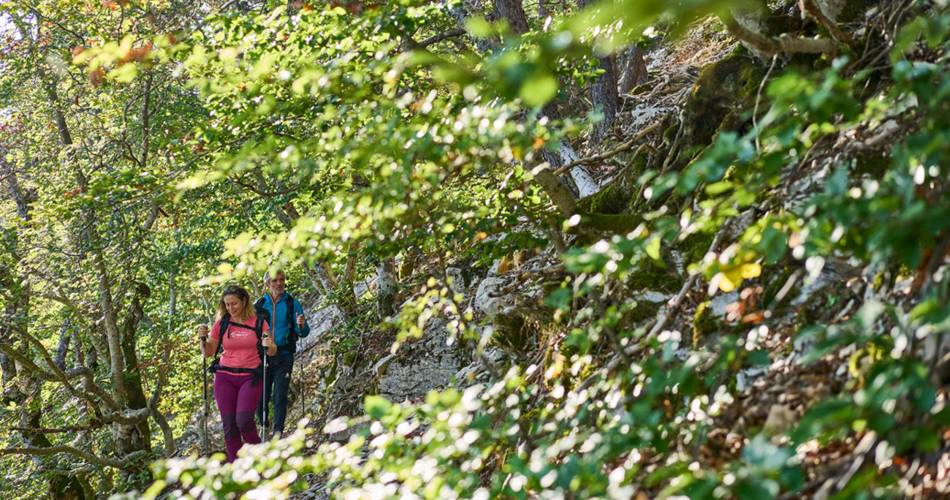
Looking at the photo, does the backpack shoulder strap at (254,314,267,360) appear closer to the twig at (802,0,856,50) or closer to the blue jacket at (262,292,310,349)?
the blue jacket at (262,292,310,349)

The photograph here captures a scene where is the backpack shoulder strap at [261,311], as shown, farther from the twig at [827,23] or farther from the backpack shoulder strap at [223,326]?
the twig at [827,23]

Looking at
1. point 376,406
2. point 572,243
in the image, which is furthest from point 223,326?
point 376,406

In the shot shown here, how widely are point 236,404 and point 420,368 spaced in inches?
90.6

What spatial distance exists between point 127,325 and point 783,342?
12.1 meters

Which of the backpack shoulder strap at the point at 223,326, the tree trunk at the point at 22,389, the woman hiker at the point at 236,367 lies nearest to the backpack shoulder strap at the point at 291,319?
the woman hiker at the point at 236,367

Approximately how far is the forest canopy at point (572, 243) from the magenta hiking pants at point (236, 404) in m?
1.03

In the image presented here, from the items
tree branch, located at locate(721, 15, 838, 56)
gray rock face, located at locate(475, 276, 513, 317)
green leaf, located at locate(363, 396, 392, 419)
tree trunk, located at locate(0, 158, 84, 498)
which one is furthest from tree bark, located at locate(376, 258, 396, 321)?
green leaf, located at locate(363, 396, 392, 419)

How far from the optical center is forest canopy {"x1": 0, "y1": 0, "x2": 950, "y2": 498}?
7.47 feet

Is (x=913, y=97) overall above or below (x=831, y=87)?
below

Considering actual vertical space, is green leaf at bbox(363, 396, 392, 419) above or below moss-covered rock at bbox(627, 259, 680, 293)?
above

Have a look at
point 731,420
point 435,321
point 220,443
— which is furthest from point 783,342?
point 220,443

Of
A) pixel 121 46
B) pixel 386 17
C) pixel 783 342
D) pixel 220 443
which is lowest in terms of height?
pixel 220 443

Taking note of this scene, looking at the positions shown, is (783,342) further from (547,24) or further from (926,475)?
(547,24)

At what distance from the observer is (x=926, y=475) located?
8.64 feet
